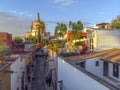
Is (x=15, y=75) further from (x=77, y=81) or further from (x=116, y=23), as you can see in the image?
(x=116, y=23)

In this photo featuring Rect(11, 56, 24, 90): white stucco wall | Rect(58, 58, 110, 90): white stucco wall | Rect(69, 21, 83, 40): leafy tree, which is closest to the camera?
Rect(58, 58, 110, 90): white stucco wall

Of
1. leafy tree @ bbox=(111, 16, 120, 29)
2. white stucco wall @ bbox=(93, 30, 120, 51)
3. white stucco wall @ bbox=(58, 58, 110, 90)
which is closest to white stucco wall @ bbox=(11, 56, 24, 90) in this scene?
white stucco wall @ bbox=(58, 58, 110, 90)

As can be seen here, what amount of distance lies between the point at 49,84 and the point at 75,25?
1227 centimetres

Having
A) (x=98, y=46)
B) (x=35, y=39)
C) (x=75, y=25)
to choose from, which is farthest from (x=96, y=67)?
(x=35, y=39)

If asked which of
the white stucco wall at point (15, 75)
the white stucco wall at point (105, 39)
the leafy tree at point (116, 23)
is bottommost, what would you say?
the white stucco wall at point (15, 75)

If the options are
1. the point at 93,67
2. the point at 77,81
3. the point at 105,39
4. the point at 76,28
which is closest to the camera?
the point at 77,81

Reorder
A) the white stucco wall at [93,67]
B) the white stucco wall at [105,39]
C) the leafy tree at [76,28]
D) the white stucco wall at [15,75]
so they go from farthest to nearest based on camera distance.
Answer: the leafy tree at [76,28]
the white stucco wall at [105,39]
the white stucco wall at [93,67]
the white stucco wall at [15,75]

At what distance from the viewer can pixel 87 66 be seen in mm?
22719

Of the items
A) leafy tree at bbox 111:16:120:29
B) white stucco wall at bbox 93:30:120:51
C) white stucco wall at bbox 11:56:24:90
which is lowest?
white stucco wall at bbox 11:56:24:90

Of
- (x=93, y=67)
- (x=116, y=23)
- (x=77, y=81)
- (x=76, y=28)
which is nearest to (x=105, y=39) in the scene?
(x=93, y=67)

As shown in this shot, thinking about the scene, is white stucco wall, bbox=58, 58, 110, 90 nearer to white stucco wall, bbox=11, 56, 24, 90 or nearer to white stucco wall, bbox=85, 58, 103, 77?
white stucco wall, bbox=85, 58, 103, 77

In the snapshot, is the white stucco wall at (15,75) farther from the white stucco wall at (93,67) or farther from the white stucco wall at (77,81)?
the white stucco wall at (93,67)

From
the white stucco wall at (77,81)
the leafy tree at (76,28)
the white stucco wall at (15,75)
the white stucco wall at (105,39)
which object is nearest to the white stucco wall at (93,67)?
the white stucco wall at (77,81)

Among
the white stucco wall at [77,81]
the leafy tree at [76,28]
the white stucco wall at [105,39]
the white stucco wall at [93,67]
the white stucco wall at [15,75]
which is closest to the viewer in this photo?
the white stucco wall at [77,81]
